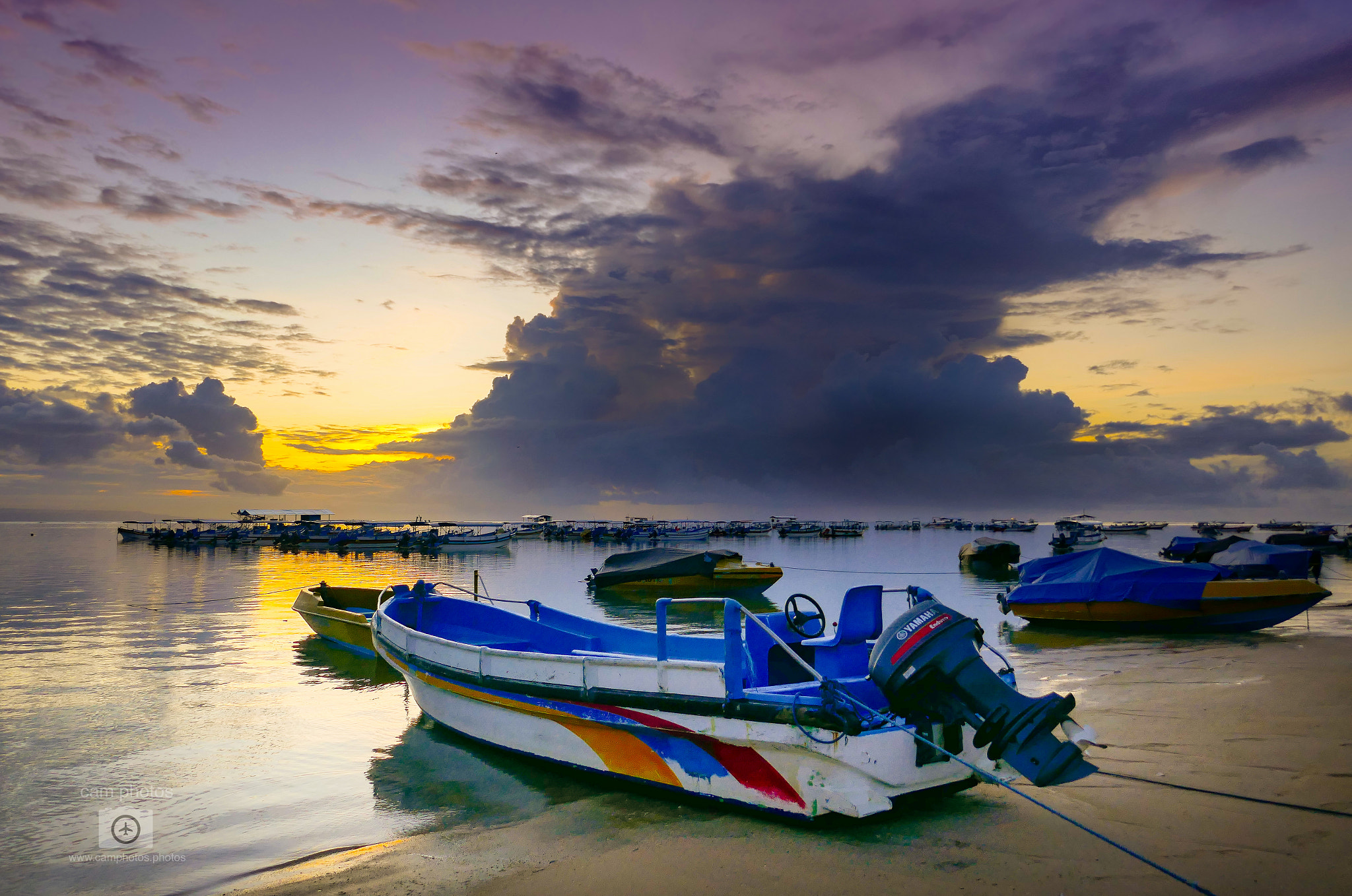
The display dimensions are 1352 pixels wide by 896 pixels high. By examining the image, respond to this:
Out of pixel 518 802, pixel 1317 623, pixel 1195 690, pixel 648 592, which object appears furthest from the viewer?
pixel 648 592

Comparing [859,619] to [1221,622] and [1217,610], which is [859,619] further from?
[1221,622]

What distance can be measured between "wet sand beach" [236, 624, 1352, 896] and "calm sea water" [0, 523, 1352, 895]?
1.14 metres

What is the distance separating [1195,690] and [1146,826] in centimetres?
755

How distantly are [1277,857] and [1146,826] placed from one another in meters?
0.99

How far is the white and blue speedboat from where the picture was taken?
6520 millimetres

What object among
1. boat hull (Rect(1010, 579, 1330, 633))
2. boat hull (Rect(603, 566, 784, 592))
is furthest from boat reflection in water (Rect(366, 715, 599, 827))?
boat hull (Rect(603, 566, 784, 592))

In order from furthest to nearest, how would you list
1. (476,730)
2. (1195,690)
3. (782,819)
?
(1195,690)
(476,730)
(782,819)

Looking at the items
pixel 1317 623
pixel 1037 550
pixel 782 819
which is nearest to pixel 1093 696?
pixel 782 819

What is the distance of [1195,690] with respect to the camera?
1254cm

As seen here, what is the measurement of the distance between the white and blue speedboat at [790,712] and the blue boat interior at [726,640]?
26 mm

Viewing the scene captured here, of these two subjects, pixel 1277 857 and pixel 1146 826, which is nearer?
pixel 1277 857

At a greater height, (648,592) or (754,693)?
→ (754,693)

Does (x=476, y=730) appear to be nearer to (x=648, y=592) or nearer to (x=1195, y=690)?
(x=1195, y=690)

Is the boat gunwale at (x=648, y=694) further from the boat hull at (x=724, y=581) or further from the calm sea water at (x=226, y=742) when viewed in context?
the boat hull at (x=724, y=581)
